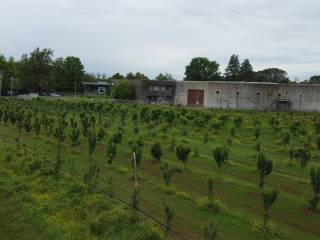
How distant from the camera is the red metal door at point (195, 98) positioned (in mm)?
65344

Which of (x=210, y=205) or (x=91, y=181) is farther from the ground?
(x=91, y=181)

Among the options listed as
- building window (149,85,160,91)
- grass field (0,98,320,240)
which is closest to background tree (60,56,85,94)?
building window (149,85,160,91)

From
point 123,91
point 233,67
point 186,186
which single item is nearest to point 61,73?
point 123,91

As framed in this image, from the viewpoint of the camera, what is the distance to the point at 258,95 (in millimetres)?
62000

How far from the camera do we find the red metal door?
2573 inches

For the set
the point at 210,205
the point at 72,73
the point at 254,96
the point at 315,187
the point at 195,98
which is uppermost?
the point at 72,73

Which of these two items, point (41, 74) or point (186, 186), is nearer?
point (186, 186)

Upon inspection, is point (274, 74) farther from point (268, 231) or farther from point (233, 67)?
point (268, 231)

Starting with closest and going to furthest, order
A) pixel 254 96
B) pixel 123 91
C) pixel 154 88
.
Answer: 1. pixel 254 96
2. pixel 123 91
3. pixel 154 88

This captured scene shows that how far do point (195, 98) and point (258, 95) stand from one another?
338 inches

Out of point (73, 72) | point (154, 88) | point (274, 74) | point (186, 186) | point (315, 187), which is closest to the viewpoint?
point (315, 187)

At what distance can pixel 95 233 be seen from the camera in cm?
1270

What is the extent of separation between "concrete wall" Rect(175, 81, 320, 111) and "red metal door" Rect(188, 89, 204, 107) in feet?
2.29

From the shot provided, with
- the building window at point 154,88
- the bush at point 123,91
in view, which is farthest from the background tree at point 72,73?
the building window at point 154,88
